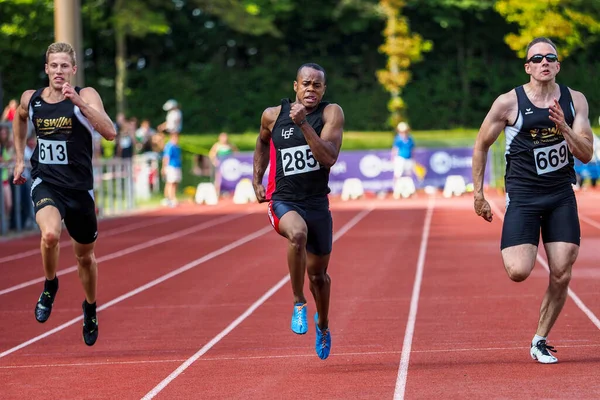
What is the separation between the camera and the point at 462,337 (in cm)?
977

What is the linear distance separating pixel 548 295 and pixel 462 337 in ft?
5.07

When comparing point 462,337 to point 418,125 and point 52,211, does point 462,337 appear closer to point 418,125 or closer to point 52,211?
point 52,211

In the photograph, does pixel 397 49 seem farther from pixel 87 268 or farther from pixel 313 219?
pixel 313 219

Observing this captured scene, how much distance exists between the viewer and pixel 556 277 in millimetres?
8211

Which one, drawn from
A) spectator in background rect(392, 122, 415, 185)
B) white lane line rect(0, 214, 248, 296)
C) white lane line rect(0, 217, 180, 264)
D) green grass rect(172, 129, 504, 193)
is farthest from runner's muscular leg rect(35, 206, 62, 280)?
green grass rect(172, 129, 504, 193)

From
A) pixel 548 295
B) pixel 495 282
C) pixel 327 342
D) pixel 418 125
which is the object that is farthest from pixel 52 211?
pixel 418 125

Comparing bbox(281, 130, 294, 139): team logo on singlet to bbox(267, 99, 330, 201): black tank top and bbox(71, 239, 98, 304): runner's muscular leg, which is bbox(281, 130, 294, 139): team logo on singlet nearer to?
bbox(267, 99, 330, 201): black tank top

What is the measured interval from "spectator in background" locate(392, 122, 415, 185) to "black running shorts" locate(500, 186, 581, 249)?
22.9 m

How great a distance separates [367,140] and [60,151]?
38.9 metres

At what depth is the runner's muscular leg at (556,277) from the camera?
8.12 m

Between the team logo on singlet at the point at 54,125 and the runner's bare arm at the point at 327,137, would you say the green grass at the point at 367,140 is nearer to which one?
the team logo on singlet at the point at 54,125

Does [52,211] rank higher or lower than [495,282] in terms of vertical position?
higher

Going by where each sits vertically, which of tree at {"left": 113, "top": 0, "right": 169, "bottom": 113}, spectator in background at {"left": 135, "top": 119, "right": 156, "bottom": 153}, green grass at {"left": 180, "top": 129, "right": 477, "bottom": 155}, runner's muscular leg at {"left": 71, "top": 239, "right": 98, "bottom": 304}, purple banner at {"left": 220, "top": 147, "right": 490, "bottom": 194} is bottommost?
Result: green grass at {"left": 180, "top": 129, "right": 477, "bottom": 155}

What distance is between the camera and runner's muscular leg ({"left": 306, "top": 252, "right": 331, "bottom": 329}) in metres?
8.50
